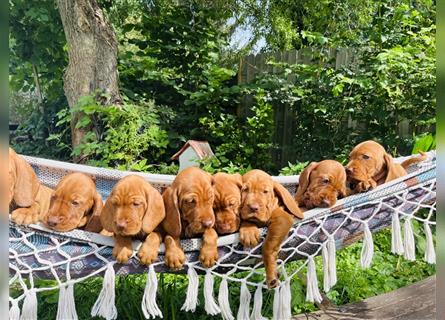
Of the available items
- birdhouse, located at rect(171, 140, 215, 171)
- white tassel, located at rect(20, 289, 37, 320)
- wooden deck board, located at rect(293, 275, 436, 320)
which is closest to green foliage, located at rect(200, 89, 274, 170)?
birdhouse, located at rect(171, 140, 215, 171)

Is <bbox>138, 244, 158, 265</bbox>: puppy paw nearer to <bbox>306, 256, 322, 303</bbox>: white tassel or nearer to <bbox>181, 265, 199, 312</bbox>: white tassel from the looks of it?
<bbox>181, 265, 199, 312</bbox>: white tassel

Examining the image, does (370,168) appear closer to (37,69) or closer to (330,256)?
(330,256)

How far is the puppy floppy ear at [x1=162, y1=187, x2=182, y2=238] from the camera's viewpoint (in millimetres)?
1298

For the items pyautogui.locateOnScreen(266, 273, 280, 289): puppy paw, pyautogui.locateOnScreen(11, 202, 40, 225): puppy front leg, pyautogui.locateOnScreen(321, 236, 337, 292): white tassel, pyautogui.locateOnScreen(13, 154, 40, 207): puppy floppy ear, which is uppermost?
pyautogui.locateOnScreen(13, 154, 40, 207): puppy floppy ear

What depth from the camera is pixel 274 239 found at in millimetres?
1323

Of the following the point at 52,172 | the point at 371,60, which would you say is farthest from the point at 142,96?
the point at 52,172

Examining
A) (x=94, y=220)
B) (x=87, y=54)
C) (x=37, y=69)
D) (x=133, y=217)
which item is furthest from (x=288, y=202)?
(x=37, y=69)

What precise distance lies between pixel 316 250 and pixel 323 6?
368 centimetres

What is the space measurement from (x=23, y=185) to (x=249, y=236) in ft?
1.90

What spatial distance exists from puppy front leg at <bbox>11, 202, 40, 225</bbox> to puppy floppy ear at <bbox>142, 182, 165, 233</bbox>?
275 mm

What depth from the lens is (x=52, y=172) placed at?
5.42ft

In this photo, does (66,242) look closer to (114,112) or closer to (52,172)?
(52,172)

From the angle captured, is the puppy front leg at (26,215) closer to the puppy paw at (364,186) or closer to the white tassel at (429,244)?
the puppy paw at (364,186)

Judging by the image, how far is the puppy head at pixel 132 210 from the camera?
4.05 ft
